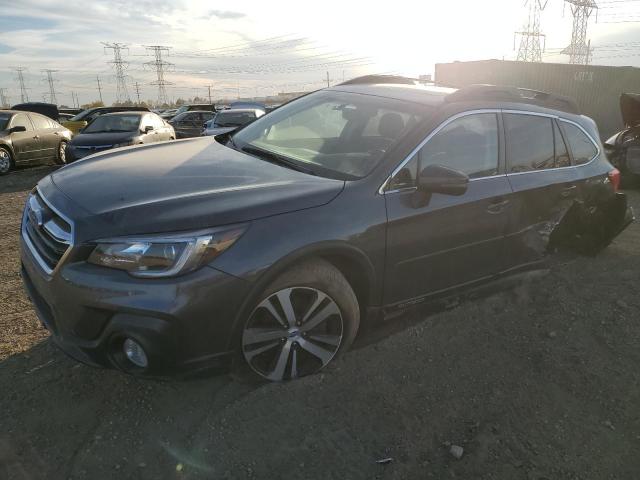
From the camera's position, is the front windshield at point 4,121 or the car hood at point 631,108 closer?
the car hood at point 631,108

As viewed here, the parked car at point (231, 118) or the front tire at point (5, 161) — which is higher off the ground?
the parked car at point (231, 118)

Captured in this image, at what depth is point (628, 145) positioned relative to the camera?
8.32 metres

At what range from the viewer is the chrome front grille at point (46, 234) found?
2533mm

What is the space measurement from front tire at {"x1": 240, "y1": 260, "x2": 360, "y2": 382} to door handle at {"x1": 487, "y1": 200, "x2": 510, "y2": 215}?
3.92 feet

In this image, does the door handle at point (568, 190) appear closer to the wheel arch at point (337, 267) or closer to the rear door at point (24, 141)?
the wheel arch at point (337, 267)

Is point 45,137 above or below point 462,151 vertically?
below

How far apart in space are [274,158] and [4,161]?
1096cm

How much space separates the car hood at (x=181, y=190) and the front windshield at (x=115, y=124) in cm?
961

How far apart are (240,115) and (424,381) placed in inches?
499

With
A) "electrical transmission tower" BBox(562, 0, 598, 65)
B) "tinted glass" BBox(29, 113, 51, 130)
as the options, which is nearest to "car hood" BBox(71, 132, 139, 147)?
"tinted glass" BBox(29, 113, 51, 130)

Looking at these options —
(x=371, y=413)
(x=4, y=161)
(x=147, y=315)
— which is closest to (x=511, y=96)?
(x=371, y=413)

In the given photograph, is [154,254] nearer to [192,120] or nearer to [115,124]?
[115,124]

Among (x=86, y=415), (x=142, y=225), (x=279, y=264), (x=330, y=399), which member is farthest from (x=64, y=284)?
(x=330, y=399)

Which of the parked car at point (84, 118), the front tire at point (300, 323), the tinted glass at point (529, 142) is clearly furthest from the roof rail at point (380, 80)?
the parked car at point (84, 118)
